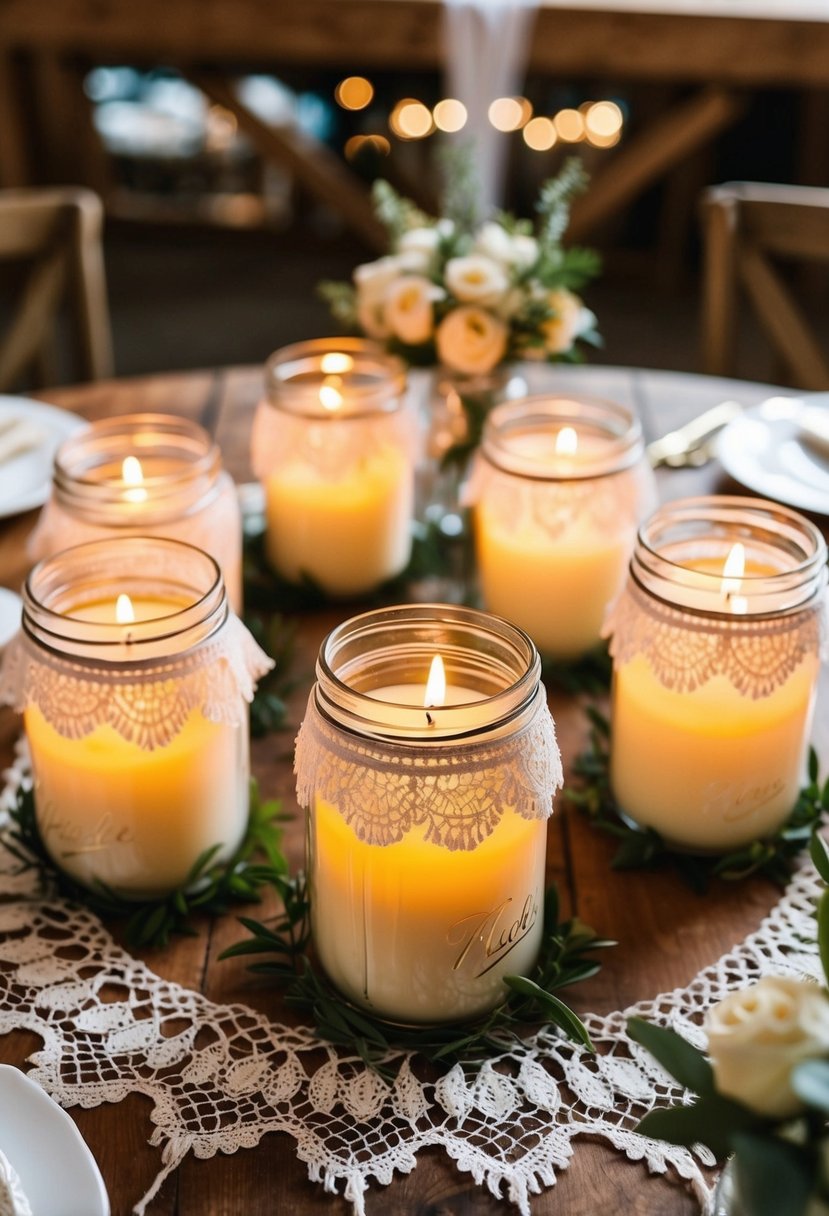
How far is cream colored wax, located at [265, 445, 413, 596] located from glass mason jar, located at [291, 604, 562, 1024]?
0.43m

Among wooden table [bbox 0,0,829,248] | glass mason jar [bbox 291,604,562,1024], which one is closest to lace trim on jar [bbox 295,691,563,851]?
glass mason jar [bbox 291,604,562,1024]

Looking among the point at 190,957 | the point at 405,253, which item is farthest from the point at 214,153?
the point at 190,957

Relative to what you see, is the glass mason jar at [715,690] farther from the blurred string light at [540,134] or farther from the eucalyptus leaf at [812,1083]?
the blurred string light at [540,134]

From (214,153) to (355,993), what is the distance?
434cm

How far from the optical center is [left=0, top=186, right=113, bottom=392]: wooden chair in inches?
74.4

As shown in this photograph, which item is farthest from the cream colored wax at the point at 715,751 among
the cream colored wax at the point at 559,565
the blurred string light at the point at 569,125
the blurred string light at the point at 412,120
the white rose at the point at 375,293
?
Result: the blurred string light at the point at 412,120

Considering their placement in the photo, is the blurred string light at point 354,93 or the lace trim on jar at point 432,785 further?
the blurred string light at point 354,93

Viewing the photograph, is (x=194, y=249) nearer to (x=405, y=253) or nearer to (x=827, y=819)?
(x=405, y=253)

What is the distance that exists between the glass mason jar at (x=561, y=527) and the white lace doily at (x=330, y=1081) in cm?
37

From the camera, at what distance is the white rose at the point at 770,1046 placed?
499 millimetres

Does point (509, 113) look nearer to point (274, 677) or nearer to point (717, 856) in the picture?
point (274, 677)

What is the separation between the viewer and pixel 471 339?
1208 millimetres

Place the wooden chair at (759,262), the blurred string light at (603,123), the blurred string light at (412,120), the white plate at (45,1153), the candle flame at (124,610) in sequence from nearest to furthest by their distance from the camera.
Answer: the white plate at (45,1153)
the candle flame at (124,610)
the wooden chair at (759,262)
the blurred string light at (603,123)
the blurred string light at (412,120)

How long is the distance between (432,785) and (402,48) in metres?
3.08
